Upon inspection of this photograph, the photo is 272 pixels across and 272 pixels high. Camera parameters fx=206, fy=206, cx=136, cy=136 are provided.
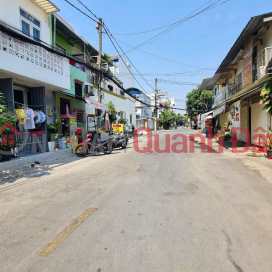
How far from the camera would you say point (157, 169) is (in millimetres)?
7164

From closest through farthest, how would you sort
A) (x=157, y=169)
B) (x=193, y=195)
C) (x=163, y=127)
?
(x=193, y=195) < (x=157, y=169) < (x=163, y=127)

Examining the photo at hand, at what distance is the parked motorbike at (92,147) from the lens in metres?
10.8

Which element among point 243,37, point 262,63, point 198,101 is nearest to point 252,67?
point 262,63

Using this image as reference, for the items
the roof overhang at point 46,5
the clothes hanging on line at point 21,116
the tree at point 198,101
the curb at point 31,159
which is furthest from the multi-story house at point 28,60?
the tree at point 198,101

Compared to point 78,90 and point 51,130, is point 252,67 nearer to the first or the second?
point 78,90

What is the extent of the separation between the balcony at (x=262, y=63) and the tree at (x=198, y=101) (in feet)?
99.6

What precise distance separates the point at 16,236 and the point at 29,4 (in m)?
10.6

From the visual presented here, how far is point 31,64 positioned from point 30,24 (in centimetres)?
250

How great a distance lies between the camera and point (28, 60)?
28.7ft

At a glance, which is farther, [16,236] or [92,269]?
[16,236]

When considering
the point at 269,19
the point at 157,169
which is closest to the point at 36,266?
the point at 157,169

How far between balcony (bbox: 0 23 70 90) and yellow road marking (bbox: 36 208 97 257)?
6729 mm

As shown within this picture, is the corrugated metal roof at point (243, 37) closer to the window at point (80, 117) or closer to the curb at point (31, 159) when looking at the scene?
the window at point (80, 117)

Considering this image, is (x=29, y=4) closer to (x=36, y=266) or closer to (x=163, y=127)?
(x=36, y=266)
